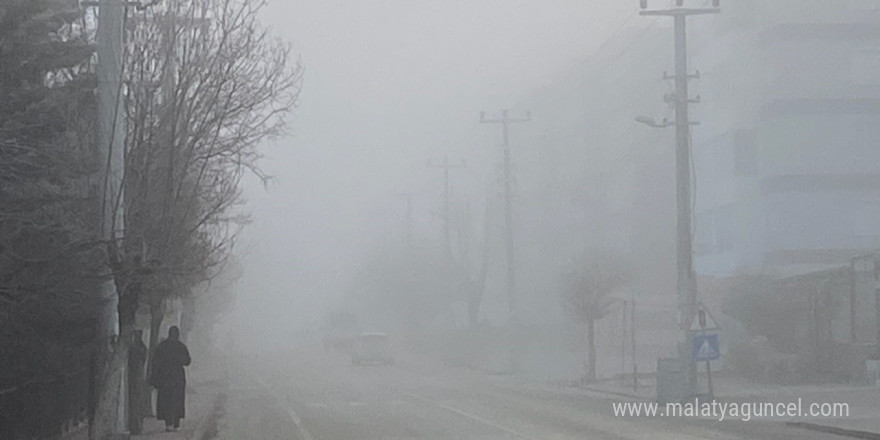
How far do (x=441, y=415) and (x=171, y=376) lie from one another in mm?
7401

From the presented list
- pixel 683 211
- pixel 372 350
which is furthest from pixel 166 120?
pixel 372 350

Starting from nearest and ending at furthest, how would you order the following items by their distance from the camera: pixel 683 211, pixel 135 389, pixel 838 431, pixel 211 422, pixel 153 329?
pixel 838 431 → pixel 135 389 → pixel 153 329 → pixel 211 422 → pixel 683 211

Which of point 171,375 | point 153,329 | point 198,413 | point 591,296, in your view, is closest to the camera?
point 171,375

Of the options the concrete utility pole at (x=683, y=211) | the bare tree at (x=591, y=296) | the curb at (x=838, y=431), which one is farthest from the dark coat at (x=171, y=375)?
the bare tree at (x=591, y=296)

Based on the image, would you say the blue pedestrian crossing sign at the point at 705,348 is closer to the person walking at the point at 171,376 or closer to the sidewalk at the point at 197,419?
the sidewalk at the point at 197,419

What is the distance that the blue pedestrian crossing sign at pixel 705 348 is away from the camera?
3098cm

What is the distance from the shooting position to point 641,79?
308 ft

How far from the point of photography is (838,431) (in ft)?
76.5

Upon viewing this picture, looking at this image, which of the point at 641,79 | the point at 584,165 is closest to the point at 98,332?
the point at 641,79

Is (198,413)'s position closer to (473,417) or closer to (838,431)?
(473,417)

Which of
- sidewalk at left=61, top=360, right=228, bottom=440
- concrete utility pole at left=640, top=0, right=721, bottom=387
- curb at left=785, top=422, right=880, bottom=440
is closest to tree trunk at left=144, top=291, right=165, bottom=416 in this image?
sidewalk at left=61, top=360, right=228, bottom=440

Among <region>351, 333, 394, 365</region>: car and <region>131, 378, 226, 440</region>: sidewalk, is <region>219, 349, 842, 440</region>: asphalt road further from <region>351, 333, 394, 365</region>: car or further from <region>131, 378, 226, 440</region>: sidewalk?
<region>351, 333, 394, 365</region>: car

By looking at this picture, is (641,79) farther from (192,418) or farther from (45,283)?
(45,283)

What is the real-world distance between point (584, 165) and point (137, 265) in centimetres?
8722
